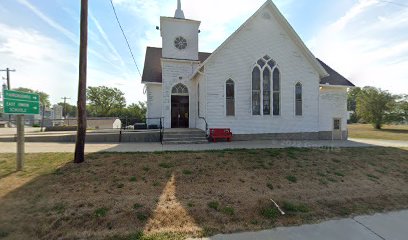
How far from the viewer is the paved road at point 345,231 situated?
4.30 metres

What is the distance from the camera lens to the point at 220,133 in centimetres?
1380

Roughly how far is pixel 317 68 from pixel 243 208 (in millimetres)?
13877

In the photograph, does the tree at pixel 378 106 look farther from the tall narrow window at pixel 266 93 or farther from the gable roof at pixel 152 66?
the tall narrow window at pixel 266 93

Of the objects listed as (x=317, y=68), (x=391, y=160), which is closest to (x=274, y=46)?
(x=317, y=68)

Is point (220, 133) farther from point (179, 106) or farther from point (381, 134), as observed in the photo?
point (381, 134)

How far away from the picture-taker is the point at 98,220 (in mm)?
4648

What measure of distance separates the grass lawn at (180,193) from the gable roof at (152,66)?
415 inches

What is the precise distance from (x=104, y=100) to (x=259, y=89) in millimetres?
58349

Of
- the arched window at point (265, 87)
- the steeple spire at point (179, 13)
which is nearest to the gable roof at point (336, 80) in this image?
the arched window at point (265, 87)

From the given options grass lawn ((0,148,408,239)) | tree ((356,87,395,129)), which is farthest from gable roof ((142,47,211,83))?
tree ((356,87,395,129))

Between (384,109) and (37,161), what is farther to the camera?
(384,109)

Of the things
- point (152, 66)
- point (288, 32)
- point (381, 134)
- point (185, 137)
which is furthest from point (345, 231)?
point (381, 134)

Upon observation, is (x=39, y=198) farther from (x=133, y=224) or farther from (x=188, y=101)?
(x=188, y=101)

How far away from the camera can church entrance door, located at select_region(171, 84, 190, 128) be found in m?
17.7
